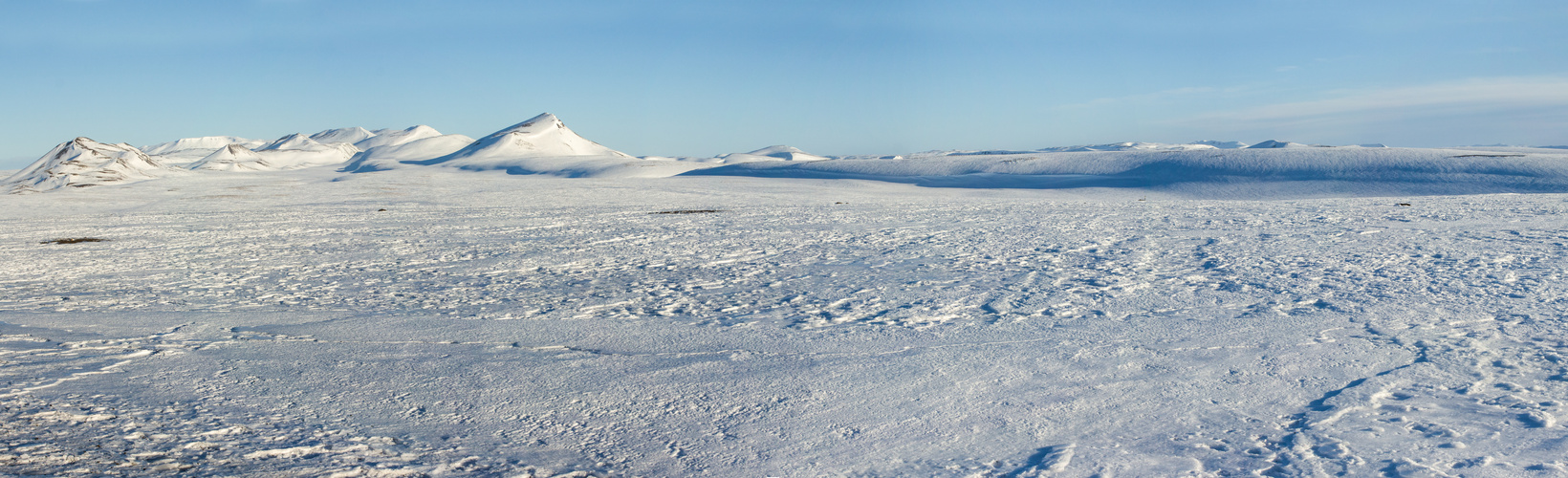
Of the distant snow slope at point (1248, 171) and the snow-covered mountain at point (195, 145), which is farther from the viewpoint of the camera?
the snow-covered mountain at point (195, 145)

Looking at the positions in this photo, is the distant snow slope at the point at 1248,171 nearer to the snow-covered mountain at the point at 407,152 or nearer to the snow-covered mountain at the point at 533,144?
the snow-covered mountain at the point at 533,144

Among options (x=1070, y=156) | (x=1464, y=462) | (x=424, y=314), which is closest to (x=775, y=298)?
(x=424, y=314)

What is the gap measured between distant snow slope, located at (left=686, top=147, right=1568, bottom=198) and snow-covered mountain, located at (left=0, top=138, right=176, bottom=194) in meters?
16.5

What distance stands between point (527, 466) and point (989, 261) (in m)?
3.69

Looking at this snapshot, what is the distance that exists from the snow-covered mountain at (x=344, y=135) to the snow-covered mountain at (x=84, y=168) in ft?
148

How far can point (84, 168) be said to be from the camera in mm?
25453

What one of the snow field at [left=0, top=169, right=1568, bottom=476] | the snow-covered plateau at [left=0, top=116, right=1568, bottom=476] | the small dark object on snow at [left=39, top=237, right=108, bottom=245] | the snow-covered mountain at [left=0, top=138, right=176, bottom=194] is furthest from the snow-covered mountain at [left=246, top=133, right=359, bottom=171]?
the snow field at [left=0, top=169, right=1568, bottom=476]

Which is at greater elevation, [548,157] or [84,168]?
[548,157]

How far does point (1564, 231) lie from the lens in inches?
244

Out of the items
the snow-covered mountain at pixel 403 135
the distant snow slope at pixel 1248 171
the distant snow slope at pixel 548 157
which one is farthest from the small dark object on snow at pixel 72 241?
the snow-covered mountain at pixel 403 135

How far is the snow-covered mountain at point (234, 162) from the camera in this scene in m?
44.3

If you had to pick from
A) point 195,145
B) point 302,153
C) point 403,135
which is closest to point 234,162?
point 302,153

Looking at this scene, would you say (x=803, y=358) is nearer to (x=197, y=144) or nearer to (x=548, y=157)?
(x=548, y=157)

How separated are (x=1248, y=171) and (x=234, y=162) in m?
45.3
